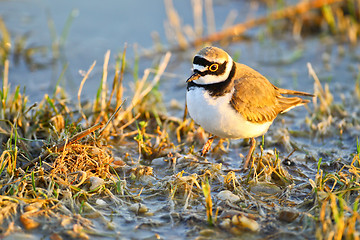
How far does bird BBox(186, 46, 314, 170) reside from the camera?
190 inches

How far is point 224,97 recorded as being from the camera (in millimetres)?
4895

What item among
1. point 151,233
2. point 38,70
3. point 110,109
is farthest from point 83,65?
point 151,233

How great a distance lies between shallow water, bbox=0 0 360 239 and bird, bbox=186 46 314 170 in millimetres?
660

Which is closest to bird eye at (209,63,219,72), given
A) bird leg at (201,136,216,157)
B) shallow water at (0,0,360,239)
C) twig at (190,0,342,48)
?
bird leg at (201,136,216,157)

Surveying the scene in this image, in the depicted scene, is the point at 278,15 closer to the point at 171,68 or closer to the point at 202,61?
the point at 171,68

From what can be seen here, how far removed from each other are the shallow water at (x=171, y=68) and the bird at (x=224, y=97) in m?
0.66

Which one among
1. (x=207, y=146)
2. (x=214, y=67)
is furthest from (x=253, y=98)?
(x=207, y=146)

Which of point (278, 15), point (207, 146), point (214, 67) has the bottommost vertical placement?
point (207, 146)

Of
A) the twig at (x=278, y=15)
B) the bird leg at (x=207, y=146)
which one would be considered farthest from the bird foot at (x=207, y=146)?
the twig at (x=278, y=15)

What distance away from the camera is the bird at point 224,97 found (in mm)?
4836

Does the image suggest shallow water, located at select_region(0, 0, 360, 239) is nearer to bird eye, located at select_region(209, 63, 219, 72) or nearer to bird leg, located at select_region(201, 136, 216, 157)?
bird leg, located at select_region(201, 136, 216, 157)

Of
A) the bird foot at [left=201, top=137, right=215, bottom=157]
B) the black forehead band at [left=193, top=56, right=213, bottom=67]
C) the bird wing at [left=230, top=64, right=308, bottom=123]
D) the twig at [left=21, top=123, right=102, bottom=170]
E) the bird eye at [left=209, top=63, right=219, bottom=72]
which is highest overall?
the black forehead band at [left=193, top=56, right=213, bottom=67]

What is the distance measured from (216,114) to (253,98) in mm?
583

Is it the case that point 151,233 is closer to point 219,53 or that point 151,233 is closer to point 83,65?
point 219,53
